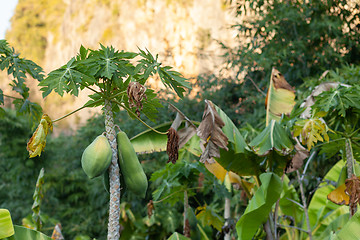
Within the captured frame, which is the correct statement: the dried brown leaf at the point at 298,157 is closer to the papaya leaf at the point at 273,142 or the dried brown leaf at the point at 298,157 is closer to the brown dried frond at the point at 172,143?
the papaya leaf at the point at 273,142

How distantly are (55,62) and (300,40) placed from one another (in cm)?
1526

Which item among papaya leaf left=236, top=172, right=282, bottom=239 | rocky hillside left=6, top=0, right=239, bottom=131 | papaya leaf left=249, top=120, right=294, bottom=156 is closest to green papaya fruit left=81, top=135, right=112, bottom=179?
papaya leaf left=236, top=172, right=282, bottom=239

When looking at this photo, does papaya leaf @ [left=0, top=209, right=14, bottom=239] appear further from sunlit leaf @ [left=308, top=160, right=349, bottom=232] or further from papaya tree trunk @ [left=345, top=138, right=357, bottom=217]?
sunlit leaf @ [left=308, top=160, right=349, bottom=232]

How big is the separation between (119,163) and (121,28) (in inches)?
580

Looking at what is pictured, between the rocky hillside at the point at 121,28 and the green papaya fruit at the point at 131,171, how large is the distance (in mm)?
8159

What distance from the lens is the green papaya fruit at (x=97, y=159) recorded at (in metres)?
1.20

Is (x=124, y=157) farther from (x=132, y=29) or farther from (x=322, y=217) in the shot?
(x=132, y=29)

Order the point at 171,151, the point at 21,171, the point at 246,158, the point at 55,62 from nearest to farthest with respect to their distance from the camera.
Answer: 1. the point at 171,151
2. the point at 246,158
3. the point at 21,171
4. the point at 55,62

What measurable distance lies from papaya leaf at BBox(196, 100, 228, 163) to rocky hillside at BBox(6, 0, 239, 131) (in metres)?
7.59

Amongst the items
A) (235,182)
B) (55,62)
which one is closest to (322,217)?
(235,182)

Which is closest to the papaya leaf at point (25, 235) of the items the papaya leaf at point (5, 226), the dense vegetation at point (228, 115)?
the papaya leaf at point (5, 226)

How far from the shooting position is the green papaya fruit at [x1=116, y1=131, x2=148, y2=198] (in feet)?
4.20

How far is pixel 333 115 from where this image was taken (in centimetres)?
250

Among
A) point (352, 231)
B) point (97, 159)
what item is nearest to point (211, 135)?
point (97, 159)
